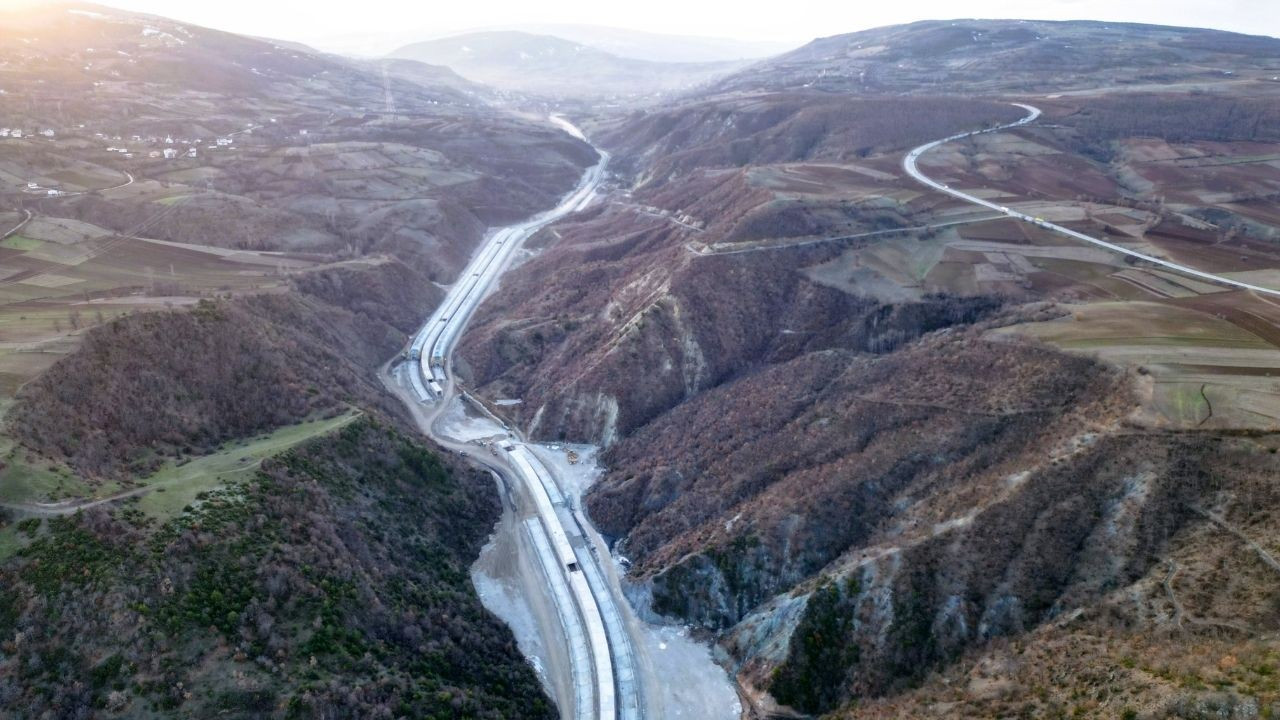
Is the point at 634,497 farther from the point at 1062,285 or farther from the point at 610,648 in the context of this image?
the point at 1062,285

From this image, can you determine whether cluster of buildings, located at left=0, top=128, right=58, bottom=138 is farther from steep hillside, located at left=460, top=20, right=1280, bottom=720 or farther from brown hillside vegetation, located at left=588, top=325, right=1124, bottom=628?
brown hillside vegetation, located at left=588, top=325, right=1124, bottom=628

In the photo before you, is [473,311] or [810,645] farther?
[473,311]

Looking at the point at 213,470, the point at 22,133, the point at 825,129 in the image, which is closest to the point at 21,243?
the point at 22,133

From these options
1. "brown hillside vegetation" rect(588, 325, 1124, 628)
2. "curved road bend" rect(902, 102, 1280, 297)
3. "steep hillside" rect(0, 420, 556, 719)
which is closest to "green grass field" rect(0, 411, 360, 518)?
"steep hillside" rect(0, 420, 556, 719)

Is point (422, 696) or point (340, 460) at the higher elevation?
point (340, 460)

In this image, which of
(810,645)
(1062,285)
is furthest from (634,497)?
(1062,285)

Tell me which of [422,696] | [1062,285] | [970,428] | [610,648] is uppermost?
[1062,285]
